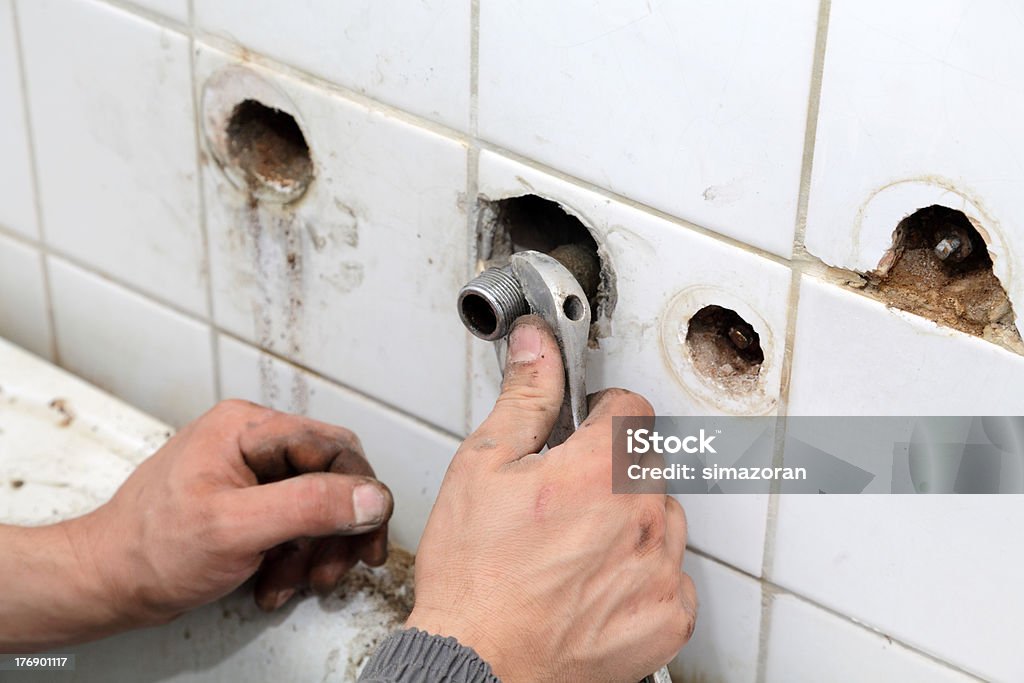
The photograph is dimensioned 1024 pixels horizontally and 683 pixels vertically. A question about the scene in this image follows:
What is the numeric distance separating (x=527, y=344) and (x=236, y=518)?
213mm

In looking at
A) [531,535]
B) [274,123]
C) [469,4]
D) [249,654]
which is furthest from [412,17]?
[249,654]

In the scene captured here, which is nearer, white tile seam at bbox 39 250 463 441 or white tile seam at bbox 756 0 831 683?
white tile seam at bbox 756 0 831 683

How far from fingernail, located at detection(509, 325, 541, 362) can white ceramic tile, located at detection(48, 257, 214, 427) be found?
1.18 ft

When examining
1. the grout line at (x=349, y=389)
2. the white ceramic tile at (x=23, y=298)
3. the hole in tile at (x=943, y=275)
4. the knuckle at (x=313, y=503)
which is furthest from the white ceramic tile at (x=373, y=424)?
the hole in tile at (x=943, y=275)

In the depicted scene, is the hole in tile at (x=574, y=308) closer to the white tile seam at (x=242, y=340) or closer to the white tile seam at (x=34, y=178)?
the white tile seam at (x=242, y=340)

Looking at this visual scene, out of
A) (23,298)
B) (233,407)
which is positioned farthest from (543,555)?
(23,298)

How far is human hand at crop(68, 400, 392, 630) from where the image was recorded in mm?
737

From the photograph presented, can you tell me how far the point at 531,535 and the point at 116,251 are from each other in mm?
482

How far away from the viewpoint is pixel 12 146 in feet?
3.22

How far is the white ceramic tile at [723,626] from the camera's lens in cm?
73

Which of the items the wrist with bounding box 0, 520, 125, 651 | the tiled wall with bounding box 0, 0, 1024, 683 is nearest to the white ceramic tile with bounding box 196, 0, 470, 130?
the tiled wall with bounding box 0, 0, 1024, 683

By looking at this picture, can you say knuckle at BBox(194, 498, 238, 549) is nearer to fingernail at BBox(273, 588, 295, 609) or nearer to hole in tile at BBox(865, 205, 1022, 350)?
fingernail at BBox(273, 588, 295, 609)

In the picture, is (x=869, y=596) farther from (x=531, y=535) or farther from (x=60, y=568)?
(x=60, y=568)

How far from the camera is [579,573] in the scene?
0.61 meters
